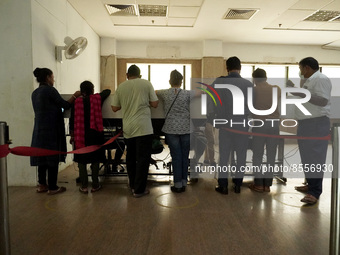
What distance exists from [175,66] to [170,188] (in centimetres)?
500

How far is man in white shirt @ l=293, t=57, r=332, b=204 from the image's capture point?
8.08 ft

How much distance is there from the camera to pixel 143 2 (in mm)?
4621

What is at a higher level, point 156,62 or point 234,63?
point 156,62

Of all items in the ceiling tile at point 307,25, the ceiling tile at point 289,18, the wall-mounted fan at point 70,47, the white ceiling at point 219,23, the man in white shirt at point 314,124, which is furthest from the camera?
the ceiling tile at point 307,25

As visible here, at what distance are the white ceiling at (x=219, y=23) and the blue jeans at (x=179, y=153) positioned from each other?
9.16 ft

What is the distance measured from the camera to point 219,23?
5637 mm

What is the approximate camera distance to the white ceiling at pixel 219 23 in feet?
15.2

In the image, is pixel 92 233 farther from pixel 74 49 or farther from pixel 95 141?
pixel 74 49

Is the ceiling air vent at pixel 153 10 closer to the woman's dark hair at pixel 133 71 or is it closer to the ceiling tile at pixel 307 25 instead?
the woman's dark hair at pixel 133 71

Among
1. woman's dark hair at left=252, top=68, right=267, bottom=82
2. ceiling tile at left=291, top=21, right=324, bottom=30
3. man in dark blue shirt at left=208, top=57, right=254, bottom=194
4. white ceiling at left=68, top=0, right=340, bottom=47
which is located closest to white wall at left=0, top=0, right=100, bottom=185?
white ceiling at left=68, top=0, right=340, bottom=47

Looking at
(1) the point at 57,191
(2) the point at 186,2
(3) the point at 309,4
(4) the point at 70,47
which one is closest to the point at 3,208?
(1) the point at 57,191

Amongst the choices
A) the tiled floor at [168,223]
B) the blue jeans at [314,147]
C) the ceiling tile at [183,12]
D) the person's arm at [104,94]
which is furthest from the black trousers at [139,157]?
the ceiling tile at [183,12]

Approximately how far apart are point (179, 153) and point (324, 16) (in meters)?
4.55

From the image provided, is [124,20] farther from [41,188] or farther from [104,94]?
[41,188]
